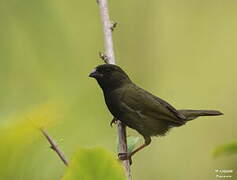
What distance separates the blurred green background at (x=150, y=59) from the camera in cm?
387

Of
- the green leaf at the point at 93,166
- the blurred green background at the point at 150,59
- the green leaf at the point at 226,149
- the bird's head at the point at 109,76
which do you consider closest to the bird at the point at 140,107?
the bird's head at the point at 109,76

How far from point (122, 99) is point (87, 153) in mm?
2232

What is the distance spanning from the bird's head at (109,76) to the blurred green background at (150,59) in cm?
21

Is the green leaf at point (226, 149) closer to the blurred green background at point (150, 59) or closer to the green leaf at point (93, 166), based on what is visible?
the green leaf at point (93, 166)

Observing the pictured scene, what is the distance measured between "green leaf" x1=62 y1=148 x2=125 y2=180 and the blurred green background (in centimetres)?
234

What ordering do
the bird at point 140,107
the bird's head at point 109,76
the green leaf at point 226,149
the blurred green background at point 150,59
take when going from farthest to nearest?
1. the blurred green background at point 150,59
2. the bird at point 140,107
3. the bird's head at point 109,76
4. the green leaf at point 226,149

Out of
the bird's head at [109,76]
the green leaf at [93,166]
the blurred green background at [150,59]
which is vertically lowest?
the blurred green background at [150,59]

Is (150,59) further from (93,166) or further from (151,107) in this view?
(93,166)

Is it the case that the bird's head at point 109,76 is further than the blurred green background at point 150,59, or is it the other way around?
the blurred green background at point 150,59

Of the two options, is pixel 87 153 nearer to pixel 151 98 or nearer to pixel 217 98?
pixel 151 98

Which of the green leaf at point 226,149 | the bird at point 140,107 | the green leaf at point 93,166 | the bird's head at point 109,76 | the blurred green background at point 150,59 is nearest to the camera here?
the green leaf at point 93,166

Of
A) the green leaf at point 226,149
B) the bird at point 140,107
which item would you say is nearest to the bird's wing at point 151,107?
the bird at point 140,107

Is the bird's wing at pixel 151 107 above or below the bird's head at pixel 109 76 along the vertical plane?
below

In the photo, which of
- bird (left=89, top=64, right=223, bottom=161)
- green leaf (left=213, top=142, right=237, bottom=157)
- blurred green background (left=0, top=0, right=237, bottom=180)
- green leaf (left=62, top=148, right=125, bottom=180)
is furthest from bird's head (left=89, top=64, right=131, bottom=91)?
green leaf (left=62, top=148, right=125, bottom=180)
